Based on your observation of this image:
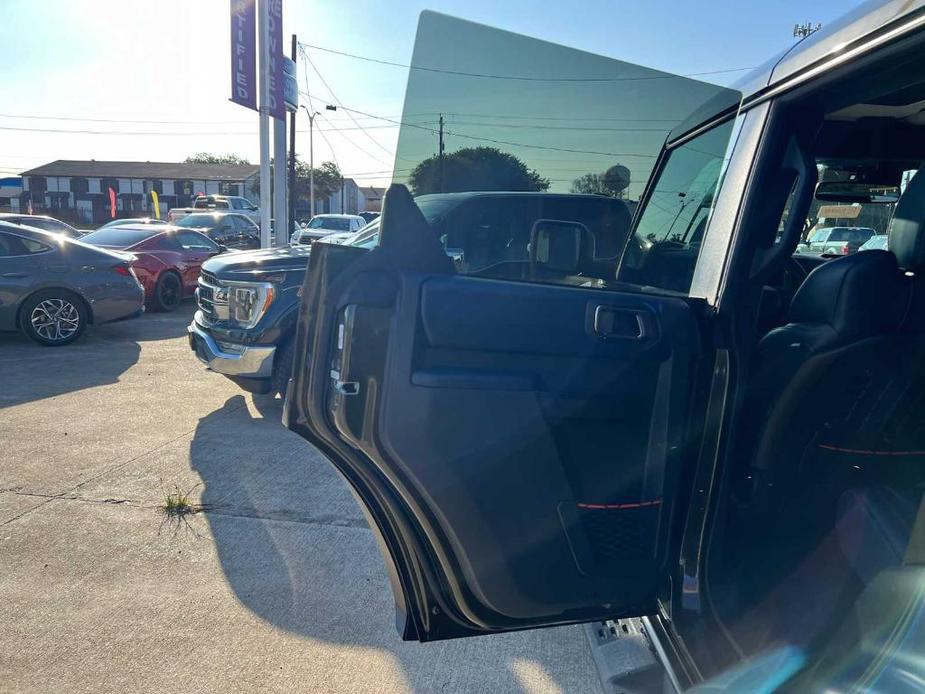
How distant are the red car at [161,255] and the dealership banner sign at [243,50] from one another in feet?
11.1

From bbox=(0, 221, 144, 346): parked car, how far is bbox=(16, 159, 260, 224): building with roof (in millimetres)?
50460

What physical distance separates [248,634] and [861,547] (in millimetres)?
2254

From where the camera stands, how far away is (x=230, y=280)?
16.6ft

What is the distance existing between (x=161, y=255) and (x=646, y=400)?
35.0 ft

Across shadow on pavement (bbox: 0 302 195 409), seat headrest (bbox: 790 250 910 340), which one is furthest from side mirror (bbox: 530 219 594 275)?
shadow on pavement (bbox: 0 302 195 409)

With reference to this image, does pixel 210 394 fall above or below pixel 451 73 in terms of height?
below

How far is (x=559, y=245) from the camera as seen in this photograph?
1.97 m

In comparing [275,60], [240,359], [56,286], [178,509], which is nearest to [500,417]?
[178,509]

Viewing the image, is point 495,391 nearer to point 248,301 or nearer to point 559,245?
point 559,245

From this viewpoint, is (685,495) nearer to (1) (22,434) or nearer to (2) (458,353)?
(2) (458,353)

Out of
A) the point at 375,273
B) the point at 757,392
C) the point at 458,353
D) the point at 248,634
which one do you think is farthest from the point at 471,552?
the point at 248,634

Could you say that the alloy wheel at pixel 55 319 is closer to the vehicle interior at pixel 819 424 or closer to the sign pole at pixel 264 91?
the sign pole at pixel 264 91

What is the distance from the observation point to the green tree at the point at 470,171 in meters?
1.79

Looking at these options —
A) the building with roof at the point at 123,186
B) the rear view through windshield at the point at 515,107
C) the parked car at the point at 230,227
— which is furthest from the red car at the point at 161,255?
the building with roof at the point at 123,186
